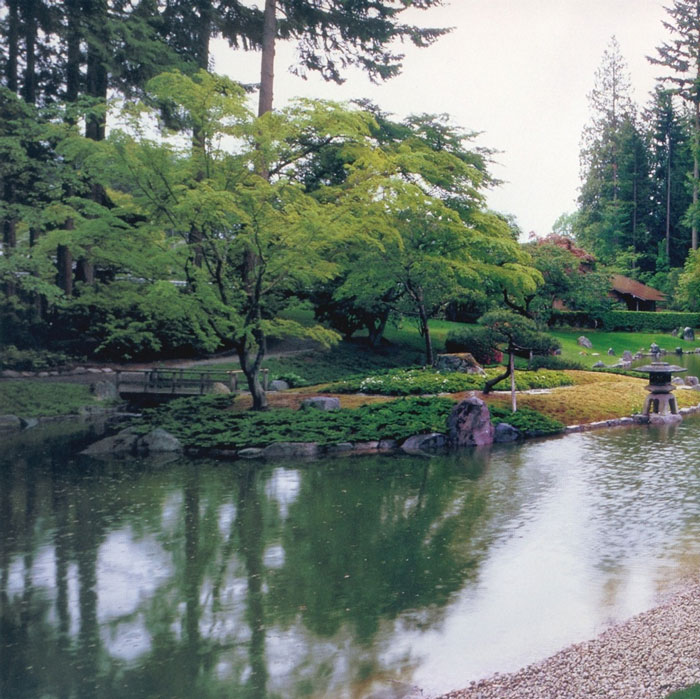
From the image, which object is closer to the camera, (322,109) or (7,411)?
(322,109)

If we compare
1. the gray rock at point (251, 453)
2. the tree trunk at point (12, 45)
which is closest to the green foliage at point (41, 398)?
the gray rock at point (251, 453)

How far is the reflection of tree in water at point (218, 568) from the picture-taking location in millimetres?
6445

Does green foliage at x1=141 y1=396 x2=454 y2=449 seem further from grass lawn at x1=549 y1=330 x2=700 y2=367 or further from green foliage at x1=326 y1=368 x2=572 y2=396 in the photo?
grass lawn at x1=549 y1=330 x2=700 y2=367

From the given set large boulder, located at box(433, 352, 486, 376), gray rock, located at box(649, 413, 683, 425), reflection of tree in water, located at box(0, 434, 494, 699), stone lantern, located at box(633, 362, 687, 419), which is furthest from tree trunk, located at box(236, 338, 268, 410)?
gray rock, located at box(649, 413, 683, 425)

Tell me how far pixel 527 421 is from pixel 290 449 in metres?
6.04

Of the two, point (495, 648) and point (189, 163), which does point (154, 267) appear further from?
point (495, 648)

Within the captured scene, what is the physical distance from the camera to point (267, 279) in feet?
64.5

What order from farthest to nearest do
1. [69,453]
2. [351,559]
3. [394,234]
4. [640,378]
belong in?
[640,378] → [394,234] → [69,453] → [351,559]

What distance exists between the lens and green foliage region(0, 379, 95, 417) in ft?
70.9

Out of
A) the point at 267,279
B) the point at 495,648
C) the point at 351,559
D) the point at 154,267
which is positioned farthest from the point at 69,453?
the point at 495,648

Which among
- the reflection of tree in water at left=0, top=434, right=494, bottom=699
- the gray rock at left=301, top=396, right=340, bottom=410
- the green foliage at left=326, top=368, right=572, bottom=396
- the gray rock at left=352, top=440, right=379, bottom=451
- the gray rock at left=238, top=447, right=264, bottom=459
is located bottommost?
the reflection of tree in water at left=0, top=434, right=494, bottom=699

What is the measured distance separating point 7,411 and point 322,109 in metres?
12.5

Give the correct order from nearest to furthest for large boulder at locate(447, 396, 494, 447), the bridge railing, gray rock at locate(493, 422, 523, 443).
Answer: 1. large boulder at locate(447, 396, 494, 447)
2. gray rock at locate(493, 422, 523, 443)
3. the bridge railing

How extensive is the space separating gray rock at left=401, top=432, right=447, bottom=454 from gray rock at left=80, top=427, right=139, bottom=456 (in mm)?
6171
